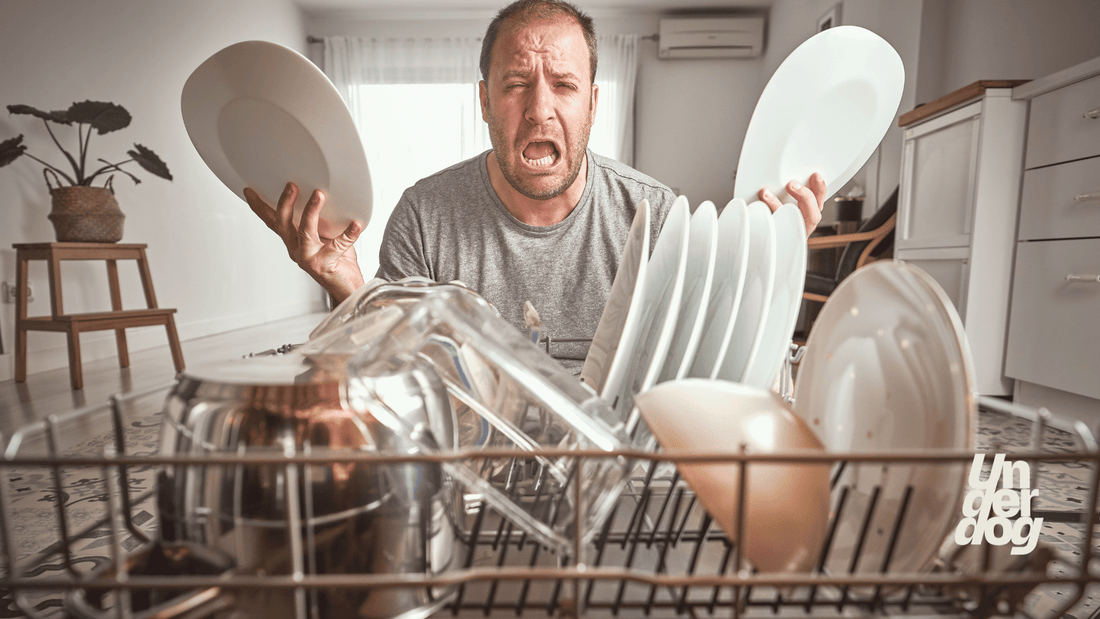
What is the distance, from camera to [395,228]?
120 centimetres

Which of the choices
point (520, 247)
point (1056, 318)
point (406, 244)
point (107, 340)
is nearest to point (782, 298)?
point (520, 247)

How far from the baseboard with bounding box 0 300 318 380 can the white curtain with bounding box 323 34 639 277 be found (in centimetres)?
123

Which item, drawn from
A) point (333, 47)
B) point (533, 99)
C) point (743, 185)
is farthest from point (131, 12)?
point (743, 185)

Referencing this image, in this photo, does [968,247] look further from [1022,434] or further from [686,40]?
[686,40]

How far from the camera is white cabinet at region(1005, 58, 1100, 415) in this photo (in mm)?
1554

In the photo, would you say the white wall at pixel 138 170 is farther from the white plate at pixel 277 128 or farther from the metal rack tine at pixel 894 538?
the metal rack tine at pixel 894 538

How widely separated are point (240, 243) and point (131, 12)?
166cm

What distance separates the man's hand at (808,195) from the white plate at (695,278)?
0.10 metres

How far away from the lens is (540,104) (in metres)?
0.85

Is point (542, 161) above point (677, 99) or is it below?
below

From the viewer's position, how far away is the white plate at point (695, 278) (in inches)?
16.0

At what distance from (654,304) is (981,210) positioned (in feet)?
6.37

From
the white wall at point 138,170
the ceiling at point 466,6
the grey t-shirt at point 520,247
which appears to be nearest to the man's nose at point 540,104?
the grey t-shirt at point 520,247

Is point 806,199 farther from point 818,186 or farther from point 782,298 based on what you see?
point 782,298
